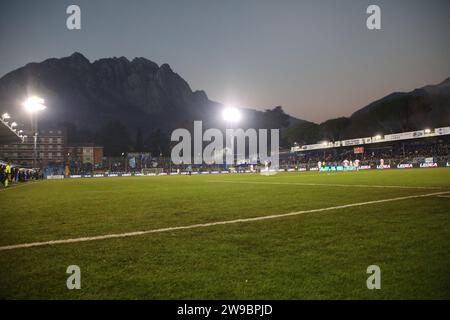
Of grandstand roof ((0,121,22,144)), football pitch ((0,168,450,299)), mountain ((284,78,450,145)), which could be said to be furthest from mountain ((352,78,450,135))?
football pitch ((0,168,450,299))

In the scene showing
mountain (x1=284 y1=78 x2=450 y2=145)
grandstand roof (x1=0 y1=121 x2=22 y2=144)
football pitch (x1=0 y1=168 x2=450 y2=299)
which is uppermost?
mountain (x1=284 y1=78 x2=450 y2=145)

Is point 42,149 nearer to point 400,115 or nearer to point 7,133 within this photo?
point 7,133

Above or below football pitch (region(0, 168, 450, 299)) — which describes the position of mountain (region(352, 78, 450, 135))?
above

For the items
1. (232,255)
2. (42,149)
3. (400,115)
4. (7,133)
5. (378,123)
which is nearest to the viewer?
(232,255)

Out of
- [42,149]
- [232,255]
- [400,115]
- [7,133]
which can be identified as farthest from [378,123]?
[232,255]

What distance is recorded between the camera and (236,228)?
660 cm

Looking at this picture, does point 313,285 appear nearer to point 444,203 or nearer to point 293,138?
point 444,203

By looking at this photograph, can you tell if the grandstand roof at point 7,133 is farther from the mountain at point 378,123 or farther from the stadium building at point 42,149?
the mountain at point 378,123

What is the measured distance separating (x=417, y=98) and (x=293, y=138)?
5544 centimetres

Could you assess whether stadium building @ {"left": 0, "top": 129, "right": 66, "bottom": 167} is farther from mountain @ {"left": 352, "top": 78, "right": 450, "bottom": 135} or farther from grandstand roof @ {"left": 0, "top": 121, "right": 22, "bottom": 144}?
A: mountain @ {"left": 352, "top": 78, "right": 450, "bottom": 135}

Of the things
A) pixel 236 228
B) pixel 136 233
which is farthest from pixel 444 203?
pixel 136 233

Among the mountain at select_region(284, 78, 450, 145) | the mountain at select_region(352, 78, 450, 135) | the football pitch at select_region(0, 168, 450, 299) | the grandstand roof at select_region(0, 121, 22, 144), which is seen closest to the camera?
the football pitch at select_region(0, 168, 450, 299)

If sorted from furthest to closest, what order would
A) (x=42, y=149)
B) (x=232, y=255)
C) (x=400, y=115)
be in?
1. (x=400, y=115)
2. (x=42, y=149)
3. (x=232, y=255)
